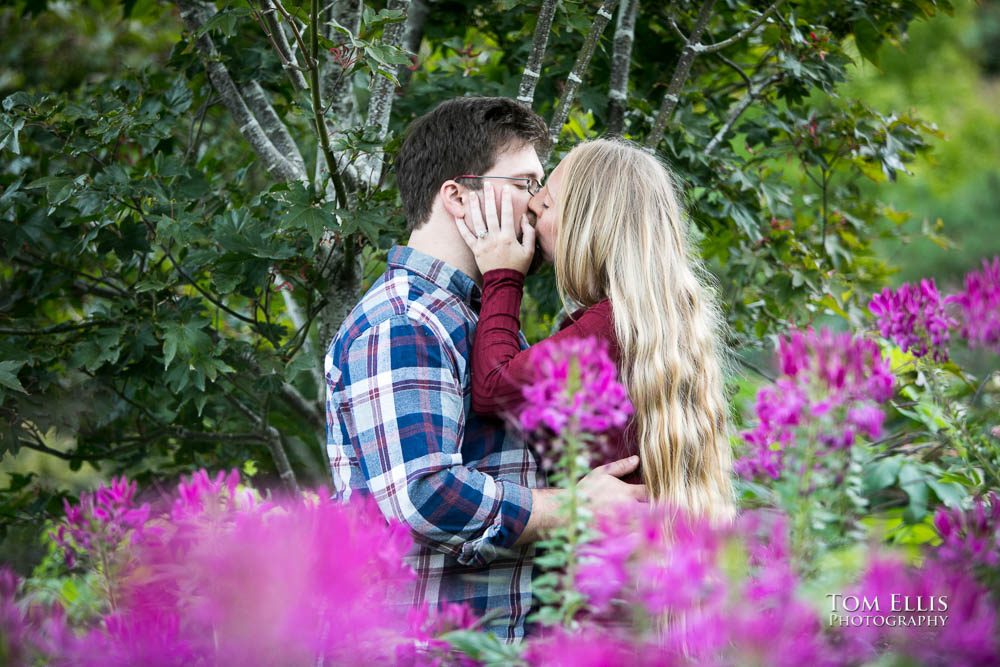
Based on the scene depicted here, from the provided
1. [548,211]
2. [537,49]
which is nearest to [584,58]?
[537,49]

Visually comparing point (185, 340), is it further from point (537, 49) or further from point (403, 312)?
point (537, 49)

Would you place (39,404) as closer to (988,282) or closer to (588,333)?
(588,333)

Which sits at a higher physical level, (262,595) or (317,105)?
(317,105)

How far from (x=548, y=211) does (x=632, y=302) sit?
31 cm

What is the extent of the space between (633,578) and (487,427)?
0.94 metres

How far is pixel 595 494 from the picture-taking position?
174 cm

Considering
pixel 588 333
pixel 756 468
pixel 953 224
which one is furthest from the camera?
pixel 953 224

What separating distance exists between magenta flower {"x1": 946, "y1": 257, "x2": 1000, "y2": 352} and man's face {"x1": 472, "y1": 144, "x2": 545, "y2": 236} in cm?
92

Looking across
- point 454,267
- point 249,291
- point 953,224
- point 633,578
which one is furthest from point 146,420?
point 953,224

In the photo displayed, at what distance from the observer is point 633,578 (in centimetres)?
99

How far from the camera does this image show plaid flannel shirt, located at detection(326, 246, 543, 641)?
5.55 feet

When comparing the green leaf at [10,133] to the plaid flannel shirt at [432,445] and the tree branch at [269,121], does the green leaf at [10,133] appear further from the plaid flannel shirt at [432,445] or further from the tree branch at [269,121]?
the plaid flannel shirt at [432,445]

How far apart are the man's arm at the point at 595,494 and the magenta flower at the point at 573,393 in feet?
2.00

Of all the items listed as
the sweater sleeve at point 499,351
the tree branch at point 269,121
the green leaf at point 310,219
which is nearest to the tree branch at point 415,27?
the tree branch at point 269,121
